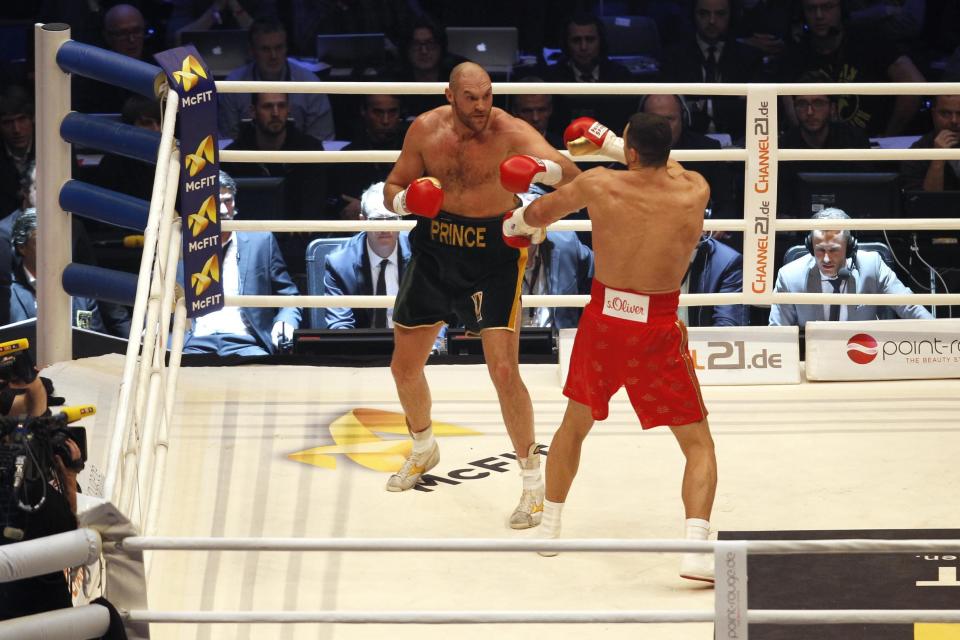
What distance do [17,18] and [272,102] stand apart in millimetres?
2503

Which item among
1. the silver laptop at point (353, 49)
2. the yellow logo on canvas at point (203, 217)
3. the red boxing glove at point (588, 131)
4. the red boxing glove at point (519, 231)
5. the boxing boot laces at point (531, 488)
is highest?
the silver laptop at point (353, 49)

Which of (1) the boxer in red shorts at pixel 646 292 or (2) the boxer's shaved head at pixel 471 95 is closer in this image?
(1) the boxer in red shorts at pixel 646 292

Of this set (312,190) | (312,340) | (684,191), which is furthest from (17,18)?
(684,191)

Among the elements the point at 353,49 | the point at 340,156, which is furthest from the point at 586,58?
the point at 340,156

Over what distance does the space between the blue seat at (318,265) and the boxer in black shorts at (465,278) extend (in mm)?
1818

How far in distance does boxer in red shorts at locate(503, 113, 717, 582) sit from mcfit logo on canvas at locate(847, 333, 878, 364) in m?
1.44

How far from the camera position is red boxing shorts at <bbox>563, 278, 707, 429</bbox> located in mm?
3521

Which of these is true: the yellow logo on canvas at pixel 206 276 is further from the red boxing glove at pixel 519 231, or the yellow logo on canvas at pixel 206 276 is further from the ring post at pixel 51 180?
the red boxing glove at pixel 519 231

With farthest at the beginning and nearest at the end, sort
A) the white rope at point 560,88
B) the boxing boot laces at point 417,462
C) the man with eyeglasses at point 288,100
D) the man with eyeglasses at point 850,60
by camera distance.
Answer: the man with eyeglasses at point 850,60 < the man with eyeglasses at point 288,100 < the white rope at point 560,88 < the boxing boot laces at point 417,462

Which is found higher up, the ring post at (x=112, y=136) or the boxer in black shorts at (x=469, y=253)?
the ring post at (x=112, y=136)

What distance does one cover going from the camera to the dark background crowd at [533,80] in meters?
5.91

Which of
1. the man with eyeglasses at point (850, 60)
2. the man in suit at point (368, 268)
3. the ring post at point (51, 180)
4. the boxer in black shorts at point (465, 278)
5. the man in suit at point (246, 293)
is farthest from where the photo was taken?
the man with eyeglasses at point (850, 60)

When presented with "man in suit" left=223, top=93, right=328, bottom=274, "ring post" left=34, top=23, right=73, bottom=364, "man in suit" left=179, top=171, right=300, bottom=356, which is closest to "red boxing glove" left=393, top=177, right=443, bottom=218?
"ring post" left=34, top=23, right=73, bottom=364

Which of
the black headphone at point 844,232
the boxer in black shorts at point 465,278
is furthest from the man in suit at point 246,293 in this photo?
the black headphone at point 844,232
